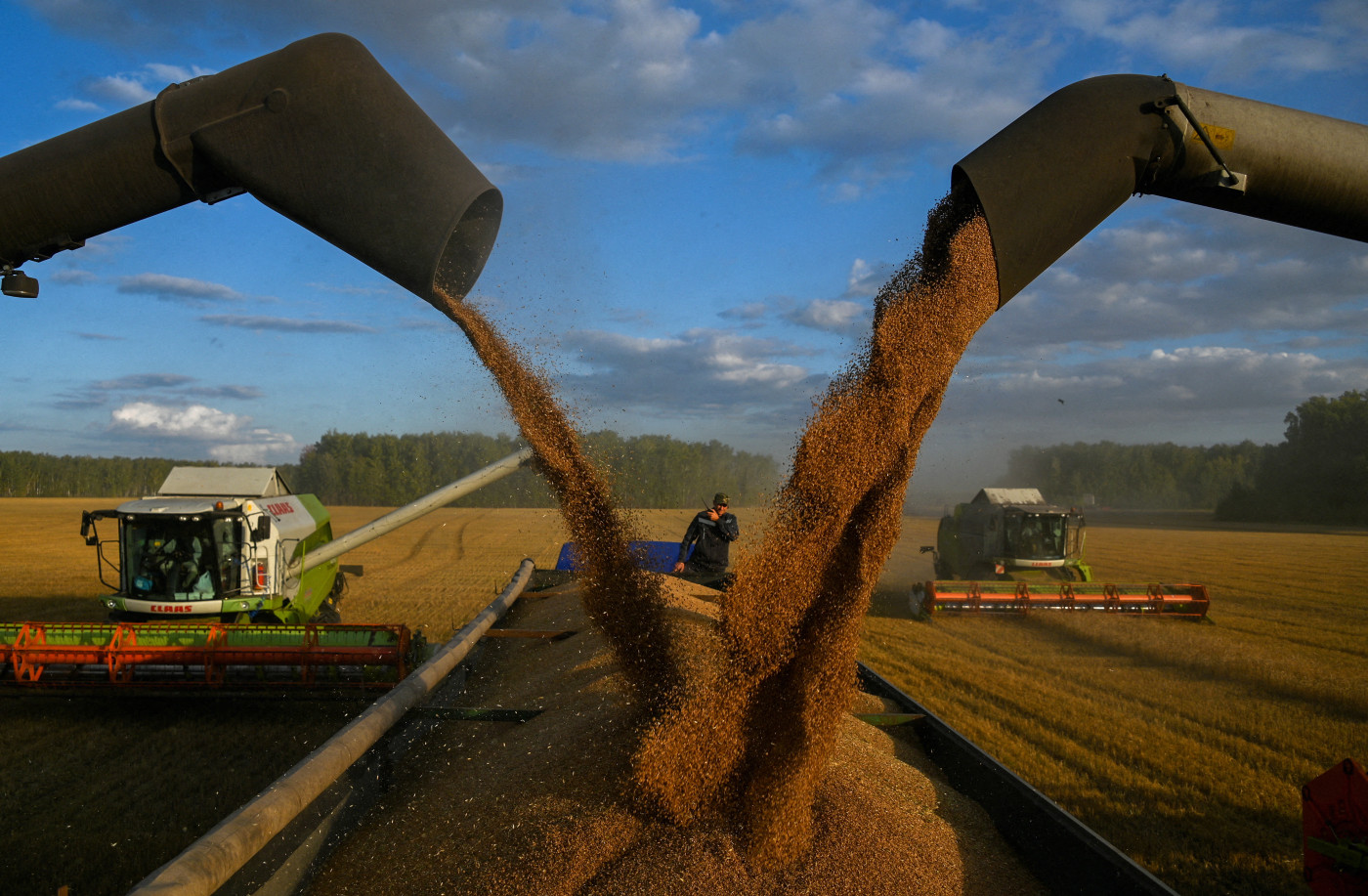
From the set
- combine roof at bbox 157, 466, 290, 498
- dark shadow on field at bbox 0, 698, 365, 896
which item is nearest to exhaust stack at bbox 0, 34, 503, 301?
dark shadow on field at bbox 0, 698, 365, 896

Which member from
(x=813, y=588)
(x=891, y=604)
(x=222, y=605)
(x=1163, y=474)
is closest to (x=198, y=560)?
(x=222, y=605)

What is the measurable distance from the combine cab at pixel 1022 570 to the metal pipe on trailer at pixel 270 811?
831 cm

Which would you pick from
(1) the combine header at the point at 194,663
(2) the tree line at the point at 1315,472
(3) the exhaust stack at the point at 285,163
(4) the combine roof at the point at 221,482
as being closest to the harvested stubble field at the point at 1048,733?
(1) the combine header at the point at 194,663

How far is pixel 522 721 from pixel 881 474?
2105 millimetres

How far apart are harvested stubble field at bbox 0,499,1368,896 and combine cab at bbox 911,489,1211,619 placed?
29 cm

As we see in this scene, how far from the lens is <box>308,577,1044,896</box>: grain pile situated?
2332mm

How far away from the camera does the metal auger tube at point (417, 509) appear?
7.50m

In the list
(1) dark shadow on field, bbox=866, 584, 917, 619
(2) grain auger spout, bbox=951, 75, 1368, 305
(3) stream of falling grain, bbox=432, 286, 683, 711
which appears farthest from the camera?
(1) dark shadow on field, bbox=866, 584, 917, 619

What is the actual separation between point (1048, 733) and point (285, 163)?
575 cm

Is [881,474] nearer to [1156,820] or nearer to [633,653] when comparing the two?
[633,653]

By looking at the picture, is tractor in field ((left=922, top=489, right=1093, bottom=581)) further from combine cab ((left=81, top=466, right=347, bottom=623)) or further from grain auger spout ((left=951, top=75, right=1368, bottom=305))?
combine cab ((left=81, top=466, right=347, bottom=623))

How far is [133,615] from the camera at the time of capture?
6.77 metres

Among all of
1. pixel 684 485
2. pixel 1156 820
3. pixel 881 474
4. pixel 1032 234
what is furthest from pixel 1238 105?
pixel 684 485

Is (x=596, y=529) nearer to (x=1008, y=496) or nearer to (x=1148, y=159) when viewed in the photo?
(x=1148, y=159)
